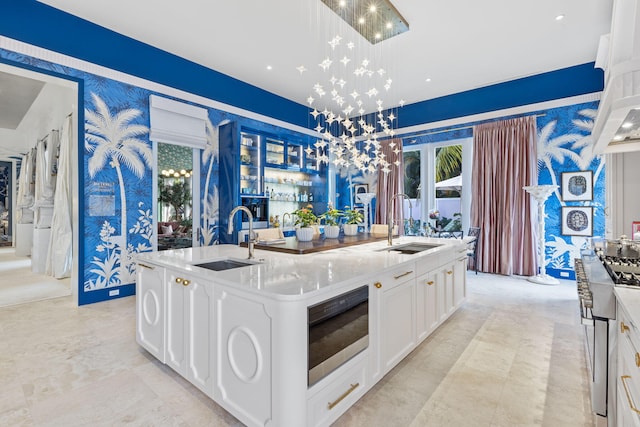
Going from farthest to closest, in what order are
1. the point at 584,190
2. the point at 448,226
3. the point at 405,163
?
the point at 405,163, the point at 448,226, the point at 584,190

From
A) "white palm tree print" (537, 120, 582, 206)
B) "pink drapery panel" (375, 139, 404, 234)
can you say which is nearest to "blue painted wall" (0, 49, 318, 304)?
"pink drapery panel" (375, 139, 404, 234)

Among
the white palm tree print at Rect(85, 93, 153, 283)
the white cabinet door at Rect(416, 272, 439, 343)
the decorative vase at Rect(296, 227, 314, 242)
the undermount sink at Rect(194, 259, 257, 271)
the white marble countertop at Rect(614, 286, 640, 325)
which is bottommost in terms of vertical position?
the white cabinet door at Rect(416, 272, 439, 343)

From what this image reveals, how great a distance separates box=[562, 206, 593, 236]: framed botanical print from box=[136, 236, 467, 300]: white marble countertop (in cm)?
335

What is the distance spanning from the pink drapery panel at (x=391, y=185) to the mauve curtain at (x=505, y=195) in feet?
4.86

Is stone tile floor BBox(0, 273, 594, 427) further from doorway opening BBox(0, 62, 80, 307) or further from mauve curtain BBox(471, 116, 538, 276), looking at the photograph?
mauve curtain BBox(471, 116, 538, 276)

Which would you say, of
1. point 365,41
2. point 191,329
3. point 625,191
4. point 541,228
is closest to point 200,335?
point 191,329

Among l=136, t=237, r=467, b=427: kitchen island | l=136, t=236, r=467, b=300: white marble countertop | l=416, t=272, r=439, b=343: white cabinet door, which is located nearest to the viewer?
l=136, t=237, r=467, b=427: kitchen island

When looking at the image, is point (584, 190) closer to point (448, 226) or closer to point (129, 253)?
point (448, 226)

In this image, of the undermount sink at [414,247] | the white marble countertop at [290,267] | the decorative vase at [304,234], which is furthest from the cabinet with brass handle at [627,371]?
the decorative vase at [304,234]

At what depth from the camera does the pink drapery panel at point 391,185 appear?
6.65m

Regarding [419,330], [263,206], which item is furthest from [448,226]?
[419,330]

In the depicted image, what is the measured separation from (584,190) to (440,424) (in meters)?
4.82

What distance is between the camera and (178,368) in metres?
2.01

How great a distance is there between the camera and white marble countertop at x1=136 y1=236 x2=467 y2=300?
151 centimetres
